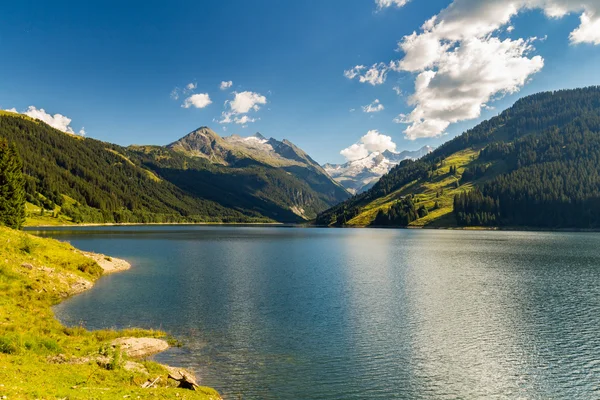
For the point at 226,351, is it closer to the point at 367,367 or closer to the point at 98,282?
the point at 367,367

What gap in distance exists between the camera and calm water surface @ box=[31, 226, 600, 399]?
29.4m

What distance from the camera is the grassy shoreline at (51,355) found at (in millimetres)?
20797

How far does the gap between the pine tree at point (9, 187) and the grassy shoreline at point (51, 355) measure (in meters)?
39.5

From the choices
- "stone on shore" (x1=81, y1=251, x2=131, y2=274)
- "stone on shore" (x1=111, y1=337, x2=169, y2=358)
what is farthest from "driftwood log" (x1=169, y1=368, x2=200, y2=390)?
"stone on shore" (x1=81, y1=251, x2=131, y2=274)

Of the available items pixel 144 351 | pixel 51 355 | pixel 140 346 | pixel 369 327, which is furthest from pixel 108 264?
pixel 369 327

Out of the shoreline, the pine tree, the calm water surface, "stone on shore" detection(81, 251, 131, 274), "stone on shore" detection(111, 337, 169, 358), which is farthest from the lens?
the pine tree

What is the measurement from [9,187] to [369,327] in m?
89.0

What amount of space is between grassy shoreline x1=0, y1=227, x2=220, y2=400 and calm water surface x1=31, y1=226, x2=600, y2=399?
12.9 ft

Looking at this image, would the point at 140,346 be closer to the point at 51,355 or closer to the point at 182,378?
the point at 51,355

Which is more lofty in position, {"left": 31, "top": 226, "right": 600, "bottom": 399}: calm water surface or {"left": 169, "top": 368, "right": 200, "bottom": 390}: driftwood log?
{"left": 169, "top": 368, "right": 200, "bottom": 390}: driftwood log

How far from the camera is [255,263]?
102m

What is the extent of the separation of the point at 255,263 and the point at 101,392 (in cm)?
8125

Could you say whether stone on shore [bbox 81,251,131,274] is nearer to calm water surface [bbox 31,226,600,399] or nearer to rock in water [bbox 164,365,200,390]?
calm water surface [bbox 31,226,600,399]

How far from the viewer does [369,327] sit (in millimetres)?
44250
